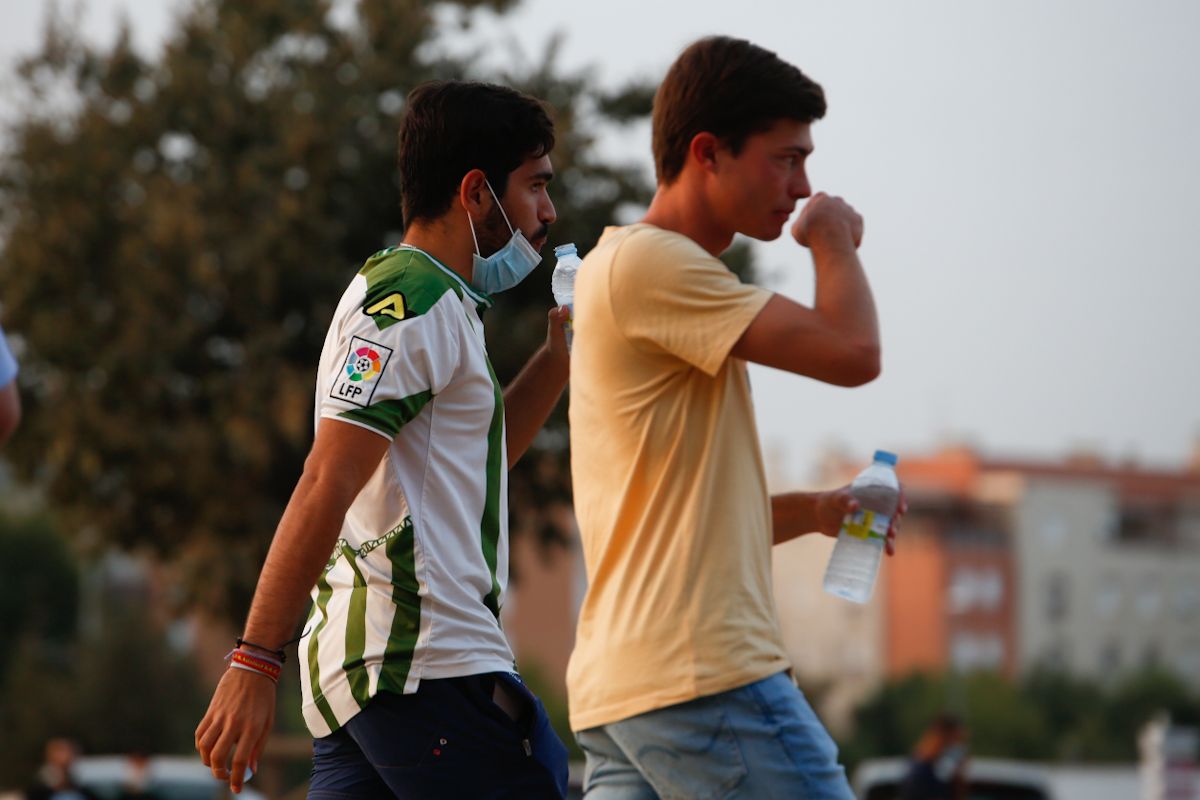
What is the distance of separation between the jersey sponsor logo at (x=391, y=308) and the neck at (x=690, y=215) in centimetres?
50

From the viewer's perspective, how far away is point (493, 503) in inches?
141

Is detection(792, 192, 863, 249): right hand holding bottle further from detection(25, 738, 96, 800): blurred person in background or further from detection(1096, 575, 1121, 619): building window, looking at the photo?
detection(1096, 575, 1121, 619): building window

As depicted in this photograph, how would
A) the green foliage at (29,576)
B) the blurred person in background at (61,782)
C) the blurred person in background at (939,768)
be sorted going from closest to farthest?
1. the blurred person in background at (939,768)
2. the blurred person in background at (61,782)
3. the green foliage at (29,576)

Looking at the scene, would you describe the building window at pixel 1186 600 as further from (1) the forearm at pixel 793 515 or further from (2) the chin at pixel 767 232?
(2) the chin at pixel 767 232

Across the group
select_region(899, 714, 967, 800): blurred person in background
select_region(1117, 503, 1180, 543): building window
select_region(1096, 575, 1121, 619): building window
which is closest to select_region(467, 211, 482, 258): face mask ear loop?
select_region(899, 714, 967, 800): blurred person in background

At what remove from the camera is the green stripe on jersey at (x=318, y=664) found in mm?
3480

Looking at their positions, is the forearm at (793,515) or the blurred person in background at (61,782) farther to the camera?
the blurred person in background at (61,782)

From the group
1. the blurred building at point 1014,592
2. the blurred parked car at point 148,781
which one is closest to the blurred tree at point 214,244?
the blurred parked car at point 148,781

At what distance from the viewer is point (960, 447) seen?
108 metres

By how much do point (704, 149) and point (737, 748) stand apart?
40.5 inches

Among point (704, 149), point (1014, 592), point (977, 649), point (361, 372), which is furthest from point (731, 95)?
point (1014, 592)

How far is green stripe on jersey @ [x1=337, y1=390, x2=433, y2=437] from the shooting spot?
3.37m

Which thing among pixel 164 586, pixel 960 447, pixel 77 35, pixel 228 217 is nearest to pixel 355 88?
pixel 228 217

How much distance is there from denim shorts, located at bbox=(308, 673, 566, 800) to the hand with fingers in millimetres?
216
